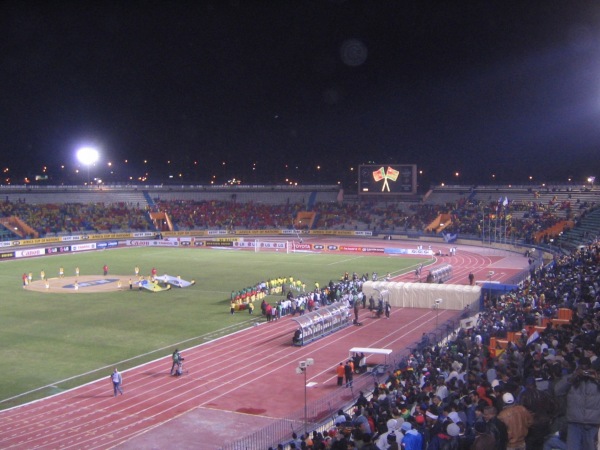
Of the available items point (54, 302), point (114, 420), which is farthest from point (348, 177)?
point (114, 420)

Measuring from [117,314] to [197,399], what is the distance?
15.5 metres

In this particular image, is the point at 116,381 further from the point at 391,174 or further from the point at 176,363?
the point at 391,174

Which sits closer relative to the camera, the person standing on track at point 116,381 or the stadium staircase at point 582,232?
the person standing on track at point 116,381

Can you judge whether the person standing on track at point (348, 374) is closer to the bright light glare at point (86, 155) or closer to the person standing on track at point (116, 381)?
the person standing on track at point (116, 381)

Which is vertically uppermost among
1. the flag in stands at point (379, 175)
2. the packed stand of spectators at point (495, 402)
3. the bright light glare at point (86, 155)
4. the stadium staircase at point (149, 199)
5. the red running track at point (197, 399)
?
the bright light glare at point (86, 155)

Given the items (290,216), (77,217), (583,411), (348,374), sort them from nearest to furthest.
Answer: (583,411) < (348,374) < (77,217) < (290,216)

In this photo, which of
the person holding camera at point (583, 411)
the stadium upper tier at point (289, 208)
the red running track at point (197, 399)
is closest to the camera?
the person holding camera at point (583, 411)

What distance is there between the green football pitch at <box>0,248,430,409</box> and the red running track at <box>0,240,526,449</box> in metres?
1.51

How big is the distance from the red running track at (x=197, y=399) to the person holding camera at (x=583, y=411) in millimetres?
11309

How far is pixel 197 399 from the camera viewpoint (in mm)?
21406

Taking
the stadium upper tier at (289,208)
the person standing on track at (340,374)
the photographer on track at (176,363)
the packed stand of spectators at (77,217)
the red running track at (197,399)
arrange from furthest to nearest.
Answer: the packed stand of spectators at (77,217) → the stadium upper tier at (289,208) → the photographer on track at (176,363) → the person standing on track at (340,374) → the red running track at (197,399)

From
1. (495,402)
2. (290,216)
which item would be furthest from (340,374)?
(290,216)

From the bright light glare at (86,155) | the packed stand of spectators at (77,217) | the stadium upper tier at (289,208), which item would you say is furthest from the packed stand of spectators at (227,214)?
the bright light glare at (86,155)

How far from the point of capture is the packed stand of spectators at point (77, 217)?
7762 centimetres
